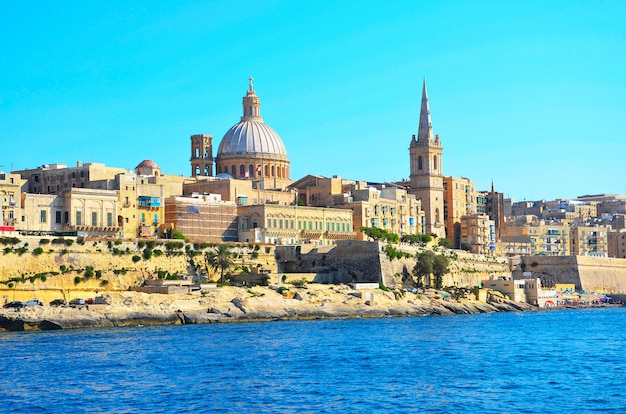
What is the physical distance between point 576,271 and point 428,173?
14.4 m

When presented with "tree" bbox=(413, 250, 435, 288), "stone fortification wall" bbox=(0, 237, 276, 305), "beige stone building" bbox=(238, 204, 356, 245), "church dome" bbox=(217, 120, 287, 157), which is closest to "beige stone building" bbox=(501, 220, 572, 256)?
"church dome" bbox=(217, 120, 287, 157)

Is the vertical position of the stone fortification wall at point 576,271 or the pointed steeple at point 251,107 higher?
the pointed steeple at point 251,107

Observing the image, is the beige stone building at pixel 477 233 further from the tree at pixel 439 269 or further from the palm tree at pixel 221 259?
the palm tree at pixel 221 259

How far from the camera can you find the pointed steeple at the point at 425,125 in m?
94.8

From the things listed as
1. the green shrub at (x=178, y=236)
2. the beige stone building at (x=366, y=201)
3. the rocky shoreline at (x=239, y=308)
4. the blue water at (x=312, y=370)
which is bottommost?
the blue water at (x=312, y=370)

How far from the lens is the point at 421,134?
95.5m

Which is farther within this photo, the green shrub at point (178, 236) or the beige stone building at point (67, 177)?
the beige stone building at point (67, 177)

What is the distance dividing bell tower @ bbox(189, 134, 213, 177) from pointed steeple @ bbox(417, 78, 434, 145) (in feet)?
56.9

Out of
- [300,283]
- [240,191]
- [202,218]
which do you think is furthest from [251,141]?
[300,283]

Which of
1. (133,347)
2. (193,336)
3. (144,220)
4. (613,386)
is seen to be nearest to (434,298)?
(144,220)

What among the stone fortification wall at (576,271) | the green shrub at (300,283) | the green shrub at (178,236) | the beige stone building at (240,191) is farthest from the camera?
the stone fortification wall at (576,271)

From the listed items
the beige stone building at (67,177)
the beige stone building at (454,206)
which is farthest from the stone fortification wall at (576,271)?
the beige stone building at (67,177)

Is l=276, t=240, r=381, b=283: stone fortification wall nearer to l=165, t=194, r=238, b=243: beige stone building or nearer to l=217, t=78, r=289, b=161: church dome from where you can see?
l=165, t=194, r=238, b=243: beige stone building

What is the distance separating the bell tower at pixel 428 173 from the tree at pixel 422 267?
1714cm
